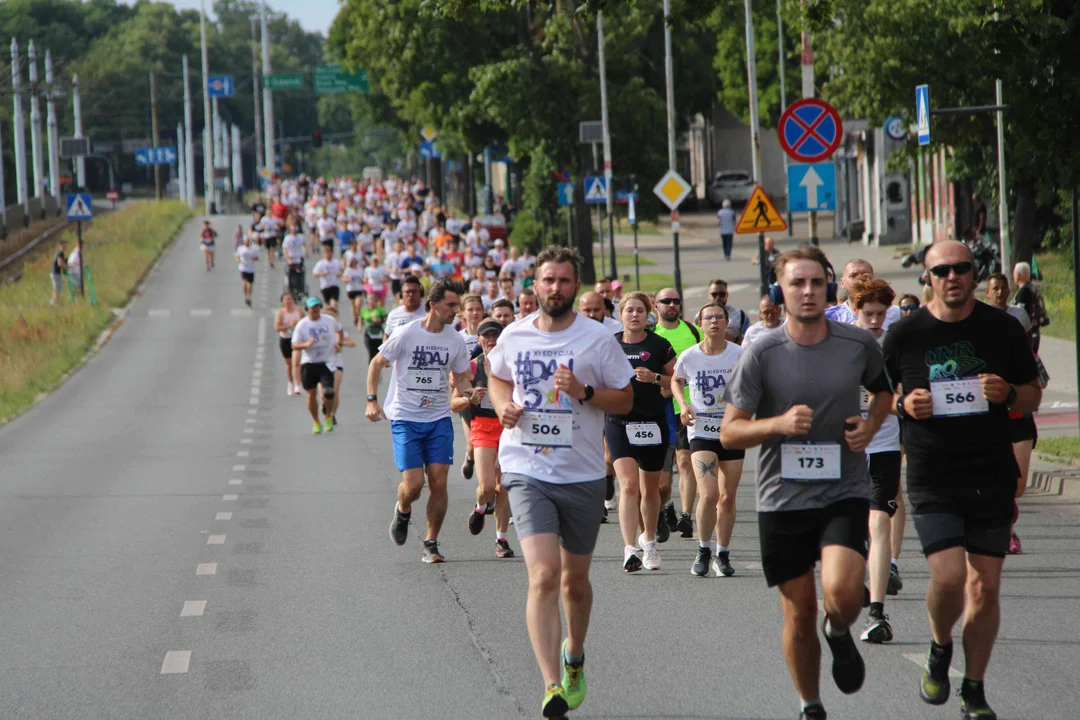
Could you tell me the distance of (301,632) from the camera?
838 cm

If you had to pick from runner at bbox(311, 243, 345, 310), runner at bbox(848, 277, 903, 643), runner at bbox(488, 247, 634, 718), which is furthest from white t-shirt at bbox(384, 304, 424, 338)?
runner at bbox(311, 243, 345, 310)

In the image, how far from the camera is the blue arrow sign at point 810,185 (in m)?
17.3

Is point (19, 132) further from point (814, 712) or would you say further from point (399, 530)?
point (814, 712)

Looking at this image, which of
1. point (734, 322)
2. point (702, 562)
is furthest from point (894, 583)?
point (734, 322)

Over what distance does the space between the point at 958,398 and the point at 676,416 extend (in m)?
5.35

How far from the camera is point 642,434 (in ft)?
33.5

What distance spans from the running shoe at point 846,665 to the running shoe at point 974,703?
1.59 ft

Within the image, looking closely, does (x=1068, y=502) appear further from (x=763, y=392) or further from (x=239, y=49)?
(x=239, y=49)

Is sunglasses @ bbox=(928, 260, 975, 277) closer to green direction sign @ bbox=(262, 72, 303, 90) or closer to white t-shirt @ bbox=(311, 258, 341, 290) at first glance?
white t-shirt @ bbox=(311, 258, 341, 290)

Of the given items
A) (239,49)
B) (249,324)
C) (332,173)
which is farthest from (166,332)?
(332,173)

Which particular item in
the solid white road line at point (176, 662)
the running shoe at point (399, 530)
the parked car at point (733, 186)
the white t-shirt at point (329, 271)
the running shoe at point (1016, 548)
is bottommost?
the running shoe at point (1016, 548)

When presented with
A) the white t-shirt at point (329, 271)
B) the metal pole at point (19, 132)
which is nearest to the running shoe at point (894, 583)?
the white t-shirt at point (329, 271)

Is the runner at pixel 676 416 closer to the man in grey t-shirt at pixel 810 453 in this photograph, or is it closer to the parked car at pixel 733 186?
the man in grey t-shirt at pixel 810 453

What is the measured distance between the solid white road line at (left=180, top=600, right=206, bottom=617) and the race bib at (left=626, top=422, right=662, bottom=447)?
109 inches
